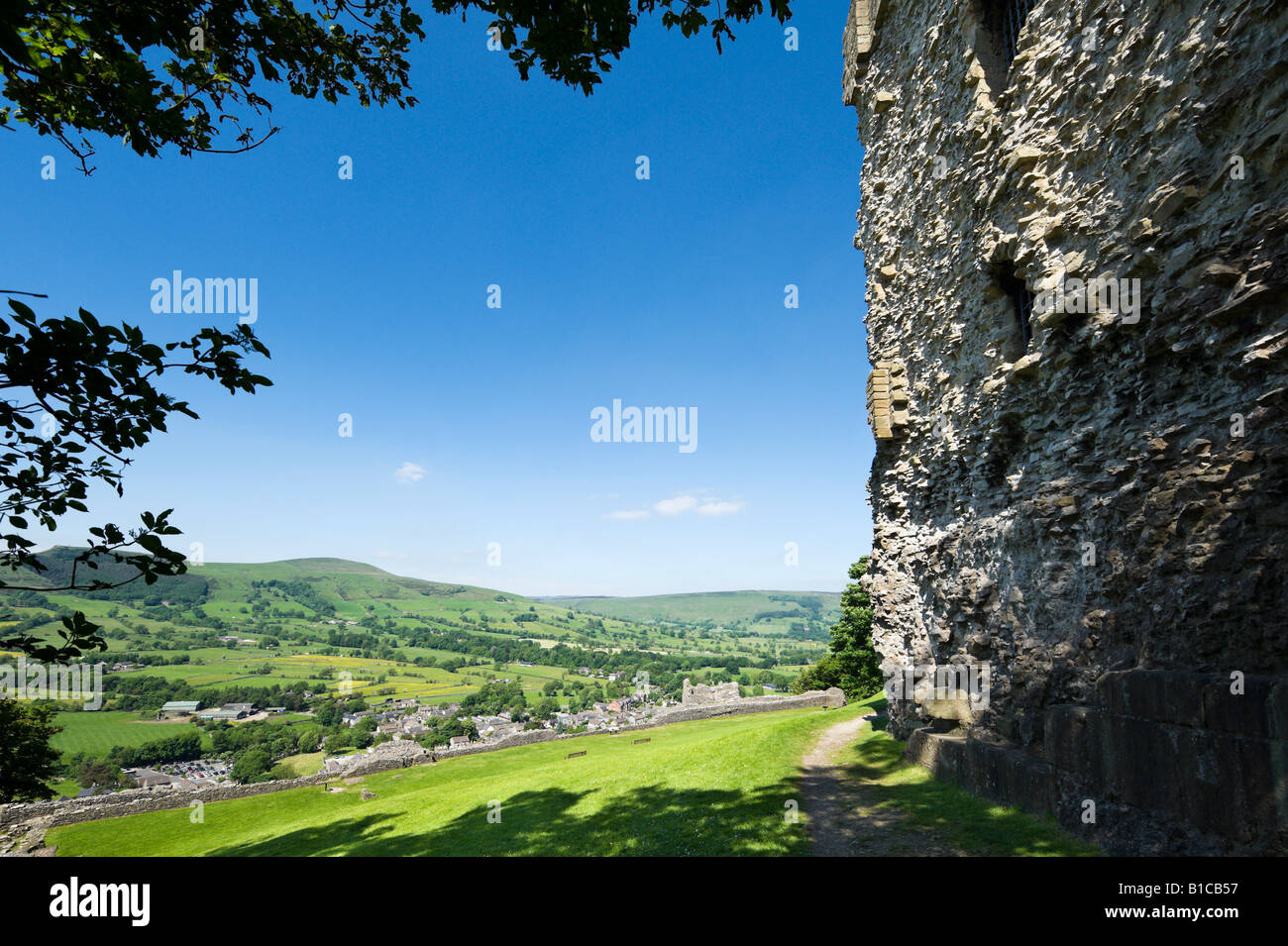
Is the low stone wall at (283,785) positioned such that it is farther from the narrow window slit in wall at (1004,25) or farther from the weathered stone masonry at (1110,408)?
the narrow window slit in wall at (1004,25)

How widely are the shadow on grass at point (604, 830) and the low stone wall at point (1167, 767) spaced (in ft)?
12.3

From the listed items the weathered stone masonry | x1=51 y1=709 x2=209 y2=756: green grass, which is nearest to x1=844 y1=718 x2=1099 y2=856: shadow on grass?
the weathered stone masonry

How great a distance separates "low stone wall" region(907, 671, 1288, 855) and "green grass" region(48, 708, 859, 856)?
148 inches

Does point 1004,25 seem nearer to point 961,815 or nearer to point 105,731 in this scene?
point 961,815

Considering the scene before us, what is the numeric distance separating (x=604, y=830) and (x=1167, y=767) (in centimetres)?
783

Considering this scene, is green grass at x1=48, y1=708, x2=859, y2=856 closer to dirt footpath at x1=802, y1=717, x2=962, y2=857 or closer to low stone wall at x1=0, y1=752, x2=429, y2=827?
dirt footpath at x1=802, y1=717, x2=962, y2=857

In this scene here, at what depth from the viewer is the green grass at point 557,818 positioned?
28.6 feet

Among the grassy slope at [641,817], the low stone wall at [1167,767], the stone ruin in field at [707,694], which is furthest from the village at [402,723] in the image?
the low stone wall at [1167,767]

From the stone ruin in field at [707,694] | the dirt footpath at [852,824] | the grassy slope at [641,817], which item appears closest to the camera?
the dirt footpath at [852,824]

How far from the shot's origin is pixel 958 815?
8500 mm

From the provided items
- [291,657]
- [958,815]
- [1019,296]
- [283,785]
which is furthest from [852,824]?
[291,657]

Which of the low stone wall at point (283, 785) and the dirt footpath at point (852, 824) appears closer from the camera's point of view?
the dirt footpath at point (852, 824)

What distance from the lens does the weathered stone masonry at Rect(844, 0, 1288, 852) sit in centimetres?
569
